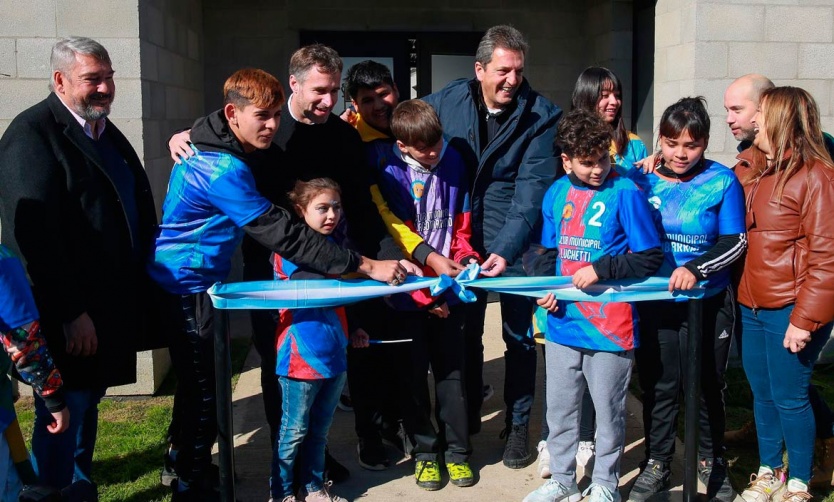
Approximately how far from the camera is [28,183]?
3.34m

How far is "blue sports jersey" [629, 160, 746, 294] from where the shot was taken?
12.4 ft

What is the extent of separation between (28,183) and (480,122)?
217cm

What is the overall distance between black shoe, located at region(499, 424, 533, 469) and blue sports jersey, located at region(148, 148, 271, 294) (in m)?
1.76

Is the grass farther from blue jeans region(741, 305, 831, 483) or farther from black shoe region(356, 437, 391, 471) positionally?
blue jeans region(741, 305, 831, 483)

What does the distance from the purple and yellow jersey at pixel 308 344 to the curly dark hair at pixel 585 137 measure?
1278 millimetres

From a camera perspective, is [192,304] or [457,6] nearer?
[192,304]

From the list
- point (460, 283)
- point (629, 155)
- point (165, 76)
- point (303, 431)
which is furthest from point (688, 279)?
point (165, 76)

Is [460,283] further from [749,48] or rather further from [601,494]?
[749,48]

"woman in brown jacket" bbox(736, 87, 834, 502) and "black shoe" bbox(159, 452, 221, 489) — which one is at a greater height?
"woman in brown jacket" bbox(736, 87, 834, 502)

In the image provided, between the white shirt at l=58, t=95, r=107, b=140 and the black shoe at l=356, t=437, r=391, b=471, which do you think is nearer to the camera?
the white shirt at l=58, t=95, r=107, b=140

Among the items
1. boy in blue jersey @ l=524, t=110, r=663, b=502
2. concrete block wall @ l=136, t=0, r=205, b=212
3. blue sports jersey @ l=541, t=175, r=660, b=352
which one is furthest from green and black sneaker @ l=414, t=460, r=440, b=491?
concrete block wall @ l=136, t=0, r=205, b=212

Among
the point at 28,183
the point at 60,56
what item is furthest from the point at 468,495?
the point at 60,56

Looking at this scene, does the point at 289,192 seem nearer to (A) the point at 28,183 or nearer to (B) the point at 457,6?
(A) the point at 28,183

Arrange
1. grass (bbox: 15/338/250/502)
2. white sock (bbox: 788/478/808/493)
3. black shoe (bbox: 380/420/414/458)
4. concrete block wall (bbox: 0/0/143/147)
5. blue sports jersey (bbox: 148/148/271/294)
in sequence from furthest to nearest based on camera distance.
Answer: concrete block wall (bbox: 0/0/143/147), black shoe (bbox: 380/420/414/458), grass (bbox: 15/338/250/502), white sock (bbox: 788/478/808/493), blue sports jersey (bbox: 148/148/271/294)
